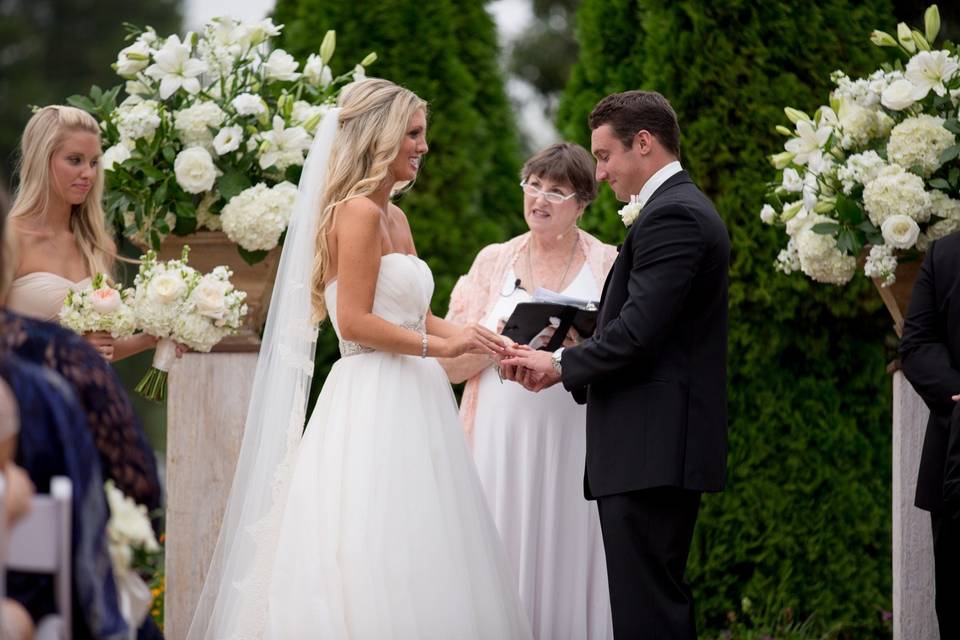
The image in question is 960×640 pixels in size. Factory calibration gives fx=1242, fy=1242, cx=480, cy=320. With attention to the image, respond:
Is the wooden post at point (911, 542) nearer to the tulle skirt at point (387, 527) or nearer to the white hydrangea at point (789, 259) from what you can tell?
the white hydrangea at point (789, 259)

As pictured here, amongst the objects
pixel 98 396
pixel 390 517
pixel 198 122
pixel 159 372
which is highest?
pixel 198 122

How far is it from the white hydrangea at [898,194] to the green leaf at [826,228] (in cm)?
18

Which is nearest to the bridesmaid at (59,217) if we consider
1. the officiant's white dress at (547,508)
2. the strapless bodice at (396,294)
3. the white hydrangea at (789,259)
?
the strapless bodice at (396,294)

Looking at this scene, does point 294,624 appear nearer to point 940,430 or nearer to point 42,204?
point 42,204

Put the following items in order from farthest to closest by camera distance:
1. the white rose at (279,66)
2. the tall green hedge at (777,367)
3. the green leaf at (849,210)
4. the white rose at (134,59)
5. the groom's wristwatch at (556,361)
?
the tall green hedge at (777,367)
the white rose at (279,66)
the white rose at (134,59)
the green leaf at (849,210)
the groom's wristwatch at (556,361)

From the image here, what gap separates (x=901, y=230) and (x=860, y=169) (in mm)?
304

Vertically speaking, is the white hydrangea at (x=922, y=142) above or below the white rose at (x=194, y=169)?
above

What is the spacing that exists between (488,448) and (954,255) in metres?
2.02

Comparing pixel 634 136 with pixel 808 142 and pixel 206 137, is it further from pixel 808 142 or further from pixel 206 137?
pixel 206 137

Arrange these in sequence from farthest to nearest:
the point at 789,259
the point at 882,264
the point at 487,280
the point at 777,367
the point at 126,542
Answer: the point at 777,367 → the point at 487,280 → the point at 789,259 → the point at 882,264 → the point at 126,542

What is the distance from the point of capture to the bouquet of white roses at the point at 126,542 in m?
2.71

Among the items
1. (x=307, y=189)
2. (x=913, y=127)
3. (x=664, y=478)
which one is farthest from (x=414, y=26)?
(x=664, y=478)

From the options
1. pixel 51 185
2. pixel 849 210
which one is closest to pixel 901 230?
pixel 849 210

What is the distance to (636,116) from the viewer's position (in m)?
4.34
